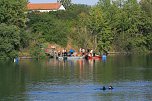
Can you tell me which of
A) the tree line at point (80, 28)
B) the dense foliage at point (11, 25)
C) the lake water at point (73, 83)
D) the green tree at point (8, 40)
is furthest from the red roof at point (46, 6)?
the lake water at point (73, 83)

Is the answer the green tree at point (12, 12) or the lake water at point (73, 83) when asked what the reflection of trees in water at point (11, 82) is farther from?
the green tree at point (12, 12)

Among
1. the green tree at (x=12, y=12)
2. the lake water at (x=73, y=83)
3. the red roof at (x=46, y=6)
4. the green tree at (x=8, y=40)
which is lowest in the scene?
the lake water at (x=73, y=83)

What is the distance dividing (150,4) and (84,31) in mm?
24081

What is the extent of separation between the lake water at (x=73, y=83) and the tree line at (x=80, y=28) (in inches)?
724

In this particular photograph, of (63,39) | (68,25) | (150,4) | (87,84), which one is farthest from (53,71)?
(150,4)

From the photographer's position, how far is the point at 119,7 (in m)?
119

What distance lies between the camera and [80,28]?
10950 cm

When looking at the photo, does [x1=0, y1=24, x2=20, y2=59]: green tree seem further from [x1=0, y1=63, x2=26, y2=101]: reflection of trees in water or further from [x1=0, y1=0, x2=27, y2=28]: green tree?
[x1=0, y1=63, x2=26, y2=101]: reflection of trees in water

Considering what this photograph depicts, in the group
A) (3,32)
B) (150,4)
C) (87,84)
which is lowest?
(87,84)

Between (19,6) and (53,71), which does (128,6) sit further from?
(53,71)

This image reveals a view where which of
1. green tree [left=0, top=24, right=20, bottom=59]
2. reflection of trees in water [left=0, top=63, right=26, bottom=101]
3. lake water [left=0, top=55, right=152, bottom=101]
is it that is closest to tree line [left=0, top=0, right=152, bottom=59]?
green tree [left=0, top=24, right=20, bottom=59]

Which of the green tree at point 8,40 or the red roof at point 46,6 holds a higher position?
the red roof at point 46,6

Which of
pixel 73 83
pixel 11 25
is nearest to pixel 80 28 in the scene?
pixel 11 25

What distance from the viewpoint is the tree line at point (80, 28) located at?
89312 mm
